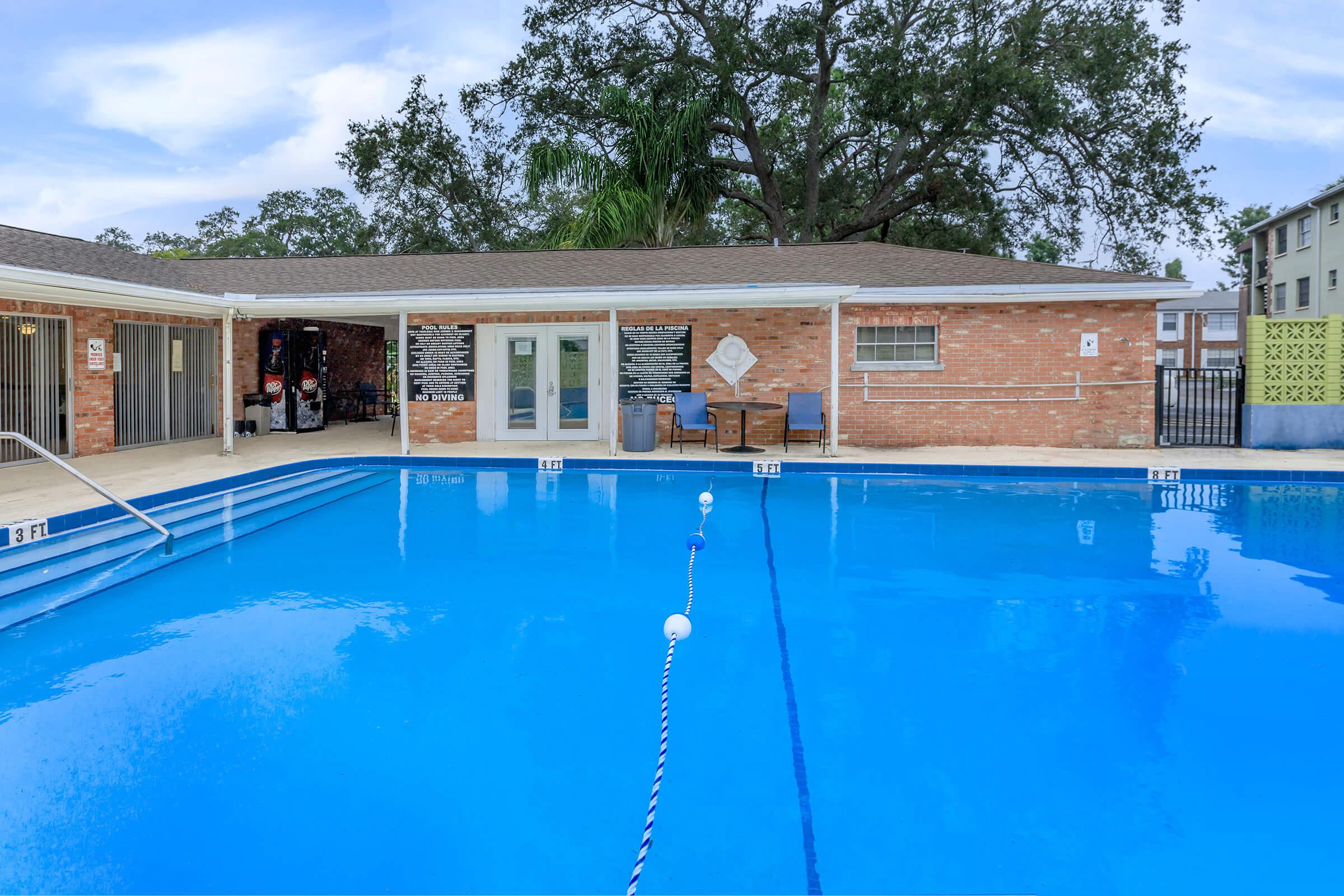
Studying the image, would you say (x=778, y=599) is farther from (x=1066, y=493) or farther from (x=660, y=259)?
(x=660, y=259)

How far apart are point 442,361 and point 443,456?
89.7 inches

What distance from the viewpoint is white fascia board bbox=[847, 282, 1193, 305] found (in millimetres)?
12227

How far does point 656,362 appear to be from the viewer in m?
13.2

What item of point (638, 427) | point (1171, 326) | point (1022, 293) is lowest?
point (638, 427)

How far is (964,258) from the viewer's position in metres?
13.9

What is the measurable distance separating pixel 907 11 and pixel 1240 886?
21.5 meters

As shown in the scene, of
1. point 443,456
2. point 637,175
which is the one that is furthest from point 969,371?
point 637,175

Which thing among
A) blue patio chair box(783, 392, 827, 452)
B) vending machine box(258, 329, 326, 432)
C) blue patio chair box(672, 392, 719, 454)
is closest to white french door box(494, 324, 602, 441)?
blue patio chair box(672, 392, 719, 454)

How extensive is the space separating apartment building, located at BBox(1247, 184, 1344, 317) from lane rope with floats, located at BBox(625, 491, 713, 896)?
27.2 m

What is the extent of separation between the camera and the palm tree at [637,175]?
1828 cm

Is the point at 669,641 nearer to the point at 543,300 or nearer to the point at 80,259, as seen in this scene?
the point at 543,300

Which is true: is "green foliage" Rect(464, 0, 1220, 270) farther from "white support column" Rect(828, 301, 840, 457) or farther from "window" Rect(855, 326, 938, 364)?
"white support column" Rect(828, 301, 840, 457)

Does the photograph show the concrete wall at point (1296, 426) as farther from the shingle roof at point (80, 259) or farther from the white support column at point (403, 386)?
the shingle roof at point (80, 259)

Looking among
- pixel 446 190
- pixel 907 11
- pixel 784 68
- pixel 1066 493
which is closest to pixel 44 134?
pixel 446 190
